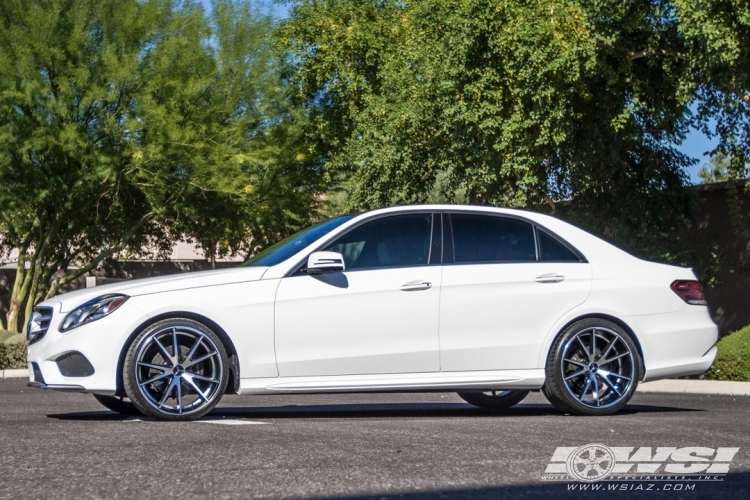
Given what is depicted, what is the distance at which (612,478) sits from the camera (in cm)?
526

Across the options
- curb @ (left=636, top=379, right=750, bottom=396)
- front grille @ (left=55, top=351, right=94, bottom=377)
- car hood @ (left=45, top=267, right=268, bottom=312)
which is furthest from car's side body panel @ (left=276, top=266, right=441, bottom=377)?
curb @ (left=636, top=379, right=750, bottom=396)

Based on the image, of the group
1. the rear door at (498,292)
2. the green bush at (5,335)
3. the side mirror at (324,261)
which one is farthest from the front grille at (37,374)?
the green bush at (5,335)

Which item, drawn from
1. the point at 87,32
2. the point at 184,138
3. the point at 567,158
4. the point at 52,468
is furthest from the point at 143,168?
the point at 52,468

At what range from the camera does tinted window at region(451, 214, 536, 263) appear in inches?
359

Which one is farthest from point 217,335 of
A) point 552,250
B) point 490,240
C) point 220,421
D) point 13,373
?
point 13,373

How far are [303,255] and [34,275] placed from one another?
25670mm

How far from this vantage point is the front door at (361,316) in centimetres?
849

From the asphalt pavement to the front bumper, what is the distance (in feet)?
0.95

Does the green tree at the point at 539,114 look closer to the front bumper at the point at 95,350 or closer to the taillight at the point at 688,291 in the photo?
the taillight at the point at 688,291

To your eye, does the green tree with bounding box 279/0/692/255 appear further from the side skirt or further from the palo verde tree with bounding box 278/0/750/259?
the side skirt

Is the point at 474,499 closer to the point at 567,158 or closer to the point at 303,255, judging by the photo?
the point at 303,255

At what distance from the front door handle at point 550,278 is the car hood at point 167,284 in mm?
2218

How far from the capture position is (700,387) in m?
15.1

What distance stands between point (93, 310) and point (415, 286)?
2426 mm
